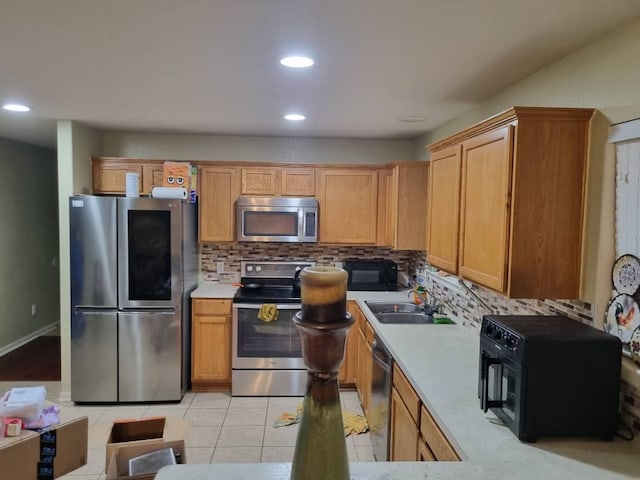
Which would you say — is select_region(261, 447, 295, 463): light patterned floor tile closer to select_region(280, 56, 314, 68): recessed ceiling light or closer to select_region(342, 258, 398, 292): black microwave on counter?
select_region(342, 258, 398, 292): black microwave on counter

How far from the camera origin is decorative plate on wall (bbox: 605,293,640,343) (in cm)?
157

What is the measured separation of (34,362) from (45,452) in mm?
2792

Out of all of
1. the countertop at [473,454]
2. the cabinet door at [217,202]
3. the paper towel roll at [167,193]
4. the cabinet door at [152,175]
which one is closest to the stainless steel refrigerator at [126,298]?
the paper towel roll at [167,193]

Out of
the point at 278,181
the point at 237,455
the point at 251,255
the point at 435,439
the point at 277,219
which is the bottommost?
the point at 237,455

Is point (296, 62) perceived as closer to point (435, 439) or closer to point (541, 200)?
point (541, 200)

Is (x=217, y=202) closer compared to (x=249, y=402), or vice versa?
(x=249, y=402)

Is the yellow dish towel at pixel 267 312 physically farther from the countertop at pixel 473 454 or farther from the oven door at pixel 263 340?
the countertop at pixel 473 454

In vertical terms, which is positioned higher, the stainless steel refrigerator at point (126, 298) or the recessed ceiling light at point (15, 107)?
the recessed ceiling light at point (15, 107)

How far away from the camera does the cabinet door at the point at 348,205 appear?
4.21m

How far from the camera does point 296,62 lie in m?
2.14

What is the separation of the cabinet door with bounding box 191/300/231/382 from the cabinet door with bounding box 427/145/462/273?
196 cm

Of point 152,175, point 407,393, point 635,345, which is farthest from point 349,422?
point 152,175

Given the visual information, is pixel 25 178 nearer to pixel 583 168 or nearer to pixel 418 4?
pixel 418 4

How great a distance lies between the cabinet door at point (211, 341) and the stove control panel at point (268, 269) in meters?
0.57
